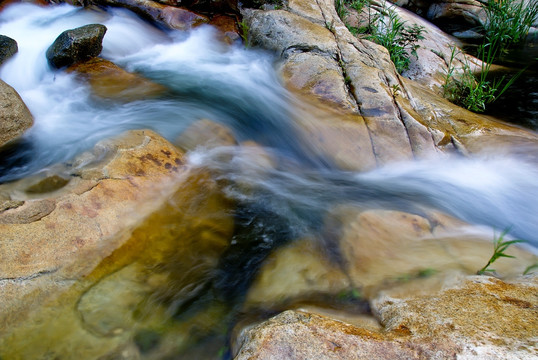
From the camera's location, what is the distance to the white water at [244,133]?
385cm

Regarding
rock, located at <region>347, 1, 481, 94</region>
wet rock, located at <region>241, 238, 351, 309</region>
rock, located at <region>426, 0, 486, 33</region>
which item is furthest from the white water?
rock, located at <region>426, 0, 486, 33</region>

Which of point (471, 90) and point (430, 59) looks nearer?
point (471, 90)

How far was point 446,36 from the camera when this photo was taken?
9102mm

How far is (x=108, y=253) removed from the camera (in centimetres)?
284

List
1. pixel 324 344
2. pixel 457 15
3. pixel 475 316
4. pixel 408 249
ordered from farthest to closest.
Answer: pixel 457 15, pixel 408 249, pixel 475 316, pixel 324 344

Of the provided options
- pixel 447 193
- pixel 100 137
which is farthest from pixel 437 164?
pixel 100 137

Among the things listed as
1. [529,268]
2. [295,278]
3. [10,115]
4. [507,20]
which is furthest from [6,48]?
[507,20]

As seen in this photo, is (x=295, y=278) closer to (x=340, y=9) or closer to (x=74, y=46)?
(x=74, y=46)

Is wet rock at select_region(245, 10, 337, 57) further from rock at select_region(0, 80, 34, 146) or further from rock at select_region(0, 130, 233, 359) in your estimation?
rock at select_region(0, 80, 34, 146)

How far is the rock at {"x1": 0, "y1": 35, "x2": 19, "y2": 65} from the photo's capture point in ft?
18.0

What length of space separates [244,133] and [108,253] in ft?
7.85

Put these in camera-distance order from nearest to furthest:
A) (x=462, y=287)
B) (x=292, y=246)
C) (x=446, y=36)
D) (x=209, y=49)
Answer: (x=462, y=287) → (x=292, y=246) → (x=209, y=49) → (x=446, y=36)

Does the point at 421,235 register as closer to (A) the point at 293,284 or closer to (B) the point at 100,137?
(A) the point at 293,284

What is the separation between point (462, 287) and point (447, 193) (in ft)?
6.06
